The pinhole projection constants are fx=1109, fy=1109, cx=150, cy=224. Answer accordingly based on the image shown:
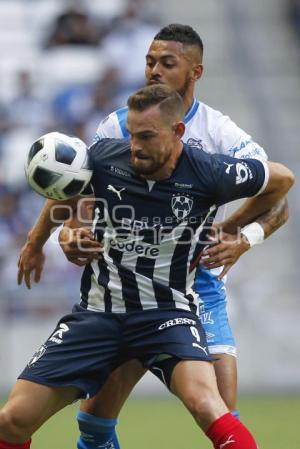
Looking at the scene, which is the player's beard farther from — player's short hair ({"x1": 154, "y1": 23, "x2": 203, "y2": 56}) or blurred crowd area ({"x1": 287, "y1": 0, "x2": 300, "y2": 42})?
blurred crowd area ({"x1": 287, "y1": 0, "x2": 300, "y2": 42})

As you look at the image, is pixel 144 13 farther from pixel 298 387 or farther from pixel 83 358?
pixel 83 358

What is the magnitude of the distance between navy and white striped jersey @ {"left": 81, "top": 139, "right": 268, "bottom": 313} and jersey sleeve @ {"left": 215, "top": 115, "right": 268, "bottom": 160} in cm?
46

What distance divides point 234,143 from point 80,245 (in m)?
1.22

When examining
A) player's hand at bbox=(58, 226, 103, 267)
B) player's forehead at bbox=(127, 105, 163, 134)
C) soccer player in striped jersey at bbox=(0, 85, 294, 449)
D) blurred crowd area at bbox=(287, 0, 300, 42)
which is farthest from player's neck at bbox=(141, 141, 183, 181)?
blurred crowd area at bbox=(287, 0, 300, 42)

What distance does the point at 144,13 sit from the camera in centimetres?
1524

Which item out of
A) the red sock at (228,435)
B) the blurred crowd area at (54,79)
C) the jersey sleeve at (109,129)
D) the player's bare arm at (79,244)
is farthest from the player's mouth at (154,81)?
the blurred crowd area at (54,79)

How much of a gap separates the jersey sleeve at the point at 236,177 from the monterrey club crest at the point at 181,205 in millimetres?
155

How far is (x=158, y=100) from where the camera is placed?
5.65m

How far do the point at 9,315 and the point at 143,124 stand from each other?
6.70m

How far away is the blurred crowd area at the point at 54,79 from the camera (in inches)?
493

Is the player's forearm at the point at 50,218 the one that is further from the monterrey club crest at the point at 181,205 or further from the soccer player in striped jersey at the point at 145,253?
the monterrey club crest at the point at 181,205

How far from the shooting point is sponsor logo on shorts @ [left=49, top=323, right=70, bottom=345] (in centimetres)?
574

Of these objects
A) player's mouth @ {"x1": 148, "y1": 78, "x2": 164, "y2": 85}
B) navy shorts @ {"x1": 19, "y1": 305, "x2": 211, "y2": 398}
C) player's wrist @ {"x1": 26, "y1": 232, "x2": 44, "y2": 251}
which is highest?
player's mouth @ {"x1": 148, "y1": 78, "x2": 164, "y2": 85}

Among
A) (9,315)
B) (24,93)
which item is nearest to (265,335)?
(9,315)
